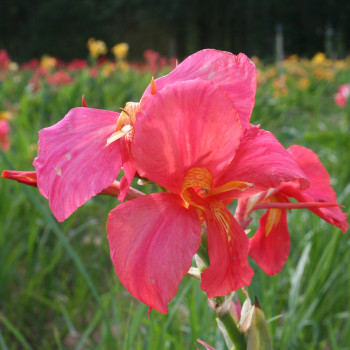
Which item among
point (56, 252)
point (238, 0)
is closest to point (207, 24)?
point (238, 0)

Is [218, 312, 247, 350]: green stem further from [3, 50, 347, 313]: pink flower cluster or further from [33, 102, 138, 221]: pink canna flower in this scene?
[33, 102, 138, 221]: pink canna flower

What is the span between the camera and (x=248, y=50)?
2134cm

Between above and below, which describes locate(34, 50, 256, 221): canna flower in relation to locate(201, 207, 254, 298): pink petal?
above

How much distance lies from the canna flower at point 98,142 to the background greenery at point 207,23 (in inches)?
771

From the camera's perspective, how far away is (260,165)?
454 mm

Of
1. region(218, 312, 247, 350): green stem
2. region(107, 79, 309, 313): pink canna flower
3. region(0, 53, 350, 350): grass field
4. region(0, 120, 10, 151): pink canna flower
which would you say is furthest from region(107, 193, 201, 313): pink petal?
region(0, 120, 10, 151): pink canna flower

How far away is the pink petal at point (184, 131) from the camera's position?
416mm

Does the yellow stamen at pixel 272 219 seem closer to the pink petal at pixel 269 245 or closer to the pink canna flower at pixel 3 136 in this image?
the pink petal at pixel 269 245

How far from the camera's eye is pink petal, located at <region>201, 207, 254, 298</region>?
0.44m

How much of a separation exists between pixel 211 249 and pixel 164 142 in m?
0.11

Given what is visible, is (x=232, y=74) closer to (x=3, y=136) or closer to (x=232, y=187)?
(x=232, y=187)

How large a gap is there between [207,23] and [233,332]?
24.0 meters

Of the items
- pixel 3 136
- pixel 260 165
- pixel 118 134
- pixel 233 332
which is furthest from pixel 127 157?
pixel 3 136

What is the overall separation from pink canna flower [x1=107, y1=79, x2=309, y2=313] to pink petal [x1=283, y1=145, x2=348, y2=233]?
0.30 ft
